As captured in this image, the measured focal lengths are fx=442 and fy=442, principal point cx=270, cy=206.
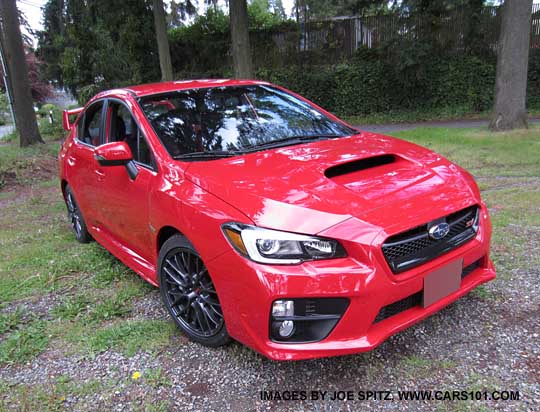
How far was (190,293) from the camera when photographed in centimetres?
274

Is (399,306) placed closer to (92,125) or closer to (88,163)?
(88,163)

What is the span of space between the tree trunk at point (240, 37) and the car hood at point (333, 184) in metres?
8.66

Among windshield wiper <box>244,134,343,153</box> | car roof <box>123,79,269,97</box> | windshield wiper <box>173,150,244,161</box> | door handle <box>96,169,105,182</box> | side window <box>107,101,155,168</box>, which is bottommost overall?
door handle <box>96,169,105,182</box>

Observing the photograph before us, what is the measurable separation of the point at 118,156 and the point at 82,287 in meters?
1.39

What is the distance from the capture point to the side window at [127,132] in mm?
3102

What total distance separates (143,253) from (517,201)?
4.05 metres

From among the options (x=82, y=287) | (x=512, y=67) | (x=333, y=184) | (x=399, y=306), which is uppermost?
(x=512, y=67)

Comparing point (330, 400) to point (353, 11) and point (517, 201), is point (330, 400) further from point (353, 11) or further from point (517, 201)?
point (353, 11)

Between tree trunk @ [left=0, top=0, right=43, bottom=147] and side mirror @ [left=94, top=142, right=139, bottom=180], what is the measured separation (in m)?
9.51

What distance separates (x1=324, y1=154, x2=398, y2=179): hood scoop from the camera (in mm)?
2592

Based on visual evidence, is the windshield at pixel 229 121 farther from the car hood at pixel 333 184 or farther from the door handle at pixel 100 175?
the door handle at pixel 100 175

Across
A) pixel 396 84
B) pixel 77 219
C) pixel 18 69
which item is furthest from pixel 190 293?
pixel 396 84

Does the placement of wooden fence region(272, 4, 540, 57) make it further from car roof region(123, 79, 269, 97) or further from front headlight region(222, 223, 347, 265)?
front headlight region(222, 223, 347, 265)

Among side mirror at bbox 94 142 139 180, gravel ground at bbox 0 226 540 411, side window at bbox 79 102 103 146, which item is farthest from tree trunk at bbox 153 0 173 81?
gravel ground at bbox 0 226 540 411
